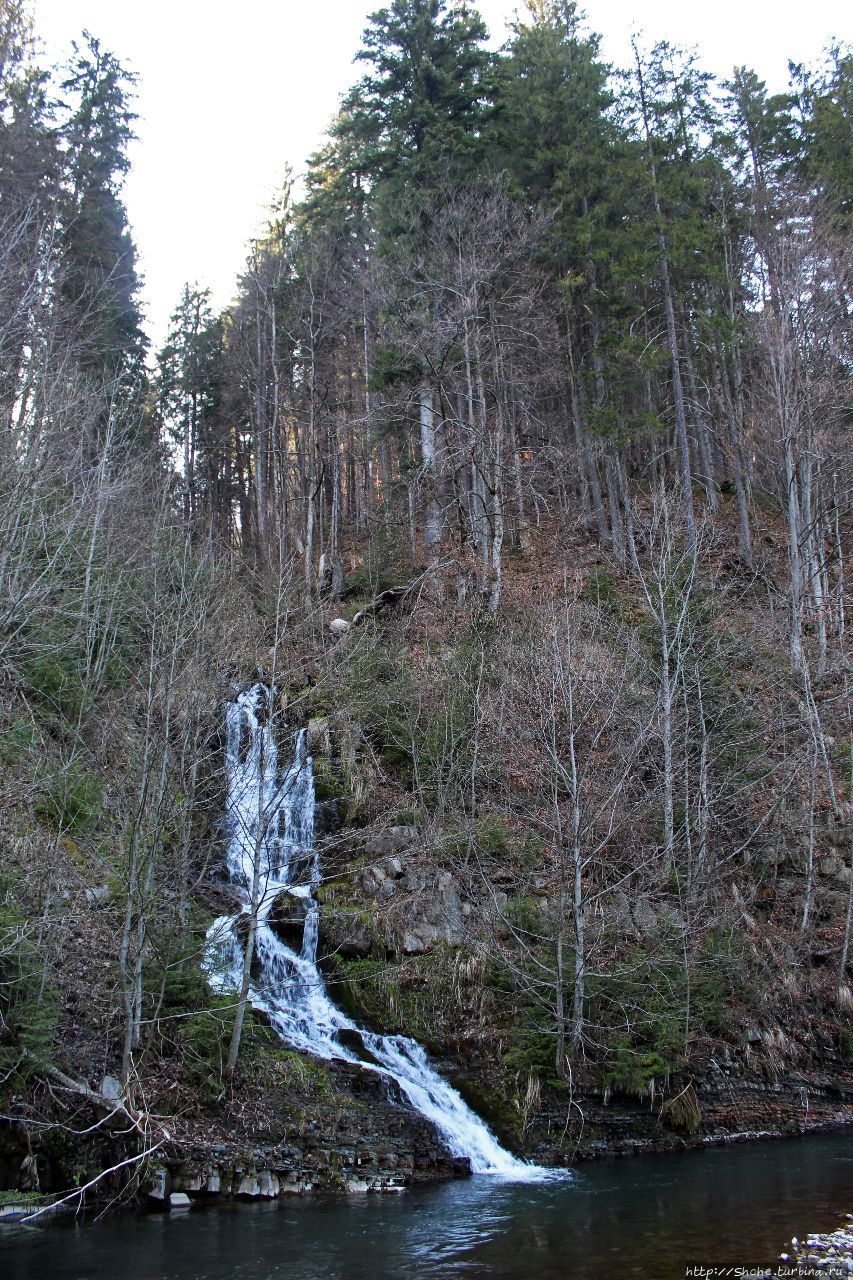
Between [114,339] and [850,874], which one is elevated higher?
[114,339]

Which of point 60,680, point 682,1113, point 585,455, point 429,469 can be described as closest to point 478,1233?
point 682,1113

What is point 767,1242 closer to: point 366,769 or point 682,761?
point 682,761

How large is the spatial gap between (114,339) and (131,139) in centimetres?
685

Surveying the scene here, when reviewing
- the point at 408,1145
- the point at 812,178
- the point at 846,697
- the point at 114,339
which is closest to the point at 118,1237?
the point at 408,1145

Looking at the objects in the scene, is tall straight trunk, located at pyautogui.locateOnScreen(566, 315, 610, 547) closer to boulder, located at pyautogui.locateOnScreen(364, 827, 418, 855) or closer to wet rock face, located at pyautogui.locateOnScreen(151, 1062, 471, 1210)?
boulder, located at pyautogui.locateOnScreen(364, 827, 418, 855)

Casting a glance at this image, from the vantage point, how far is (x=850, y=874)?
15281mm

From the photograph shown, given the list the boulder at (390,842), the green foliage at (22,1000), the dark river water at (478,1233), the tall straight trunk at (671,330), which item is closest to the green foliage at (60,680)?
the boulder at (390,842)

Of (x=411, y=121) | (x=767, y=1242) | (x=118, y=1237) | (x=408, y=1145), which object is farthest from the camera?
(x=411, y=121)

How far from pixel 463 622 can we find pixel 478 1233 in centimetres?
1302

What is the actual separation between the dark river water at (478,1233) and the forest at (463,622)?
122cm

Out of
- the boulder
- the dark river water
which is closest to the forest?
the boulder

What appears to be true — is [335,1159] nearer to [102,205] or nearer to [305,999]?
[305,999]

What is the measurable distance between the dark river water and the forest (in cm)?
122

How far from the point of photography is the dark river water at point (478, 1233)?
294 inches
